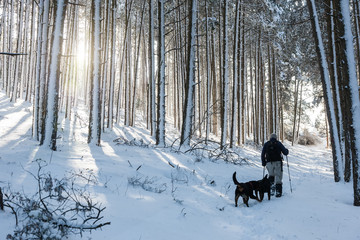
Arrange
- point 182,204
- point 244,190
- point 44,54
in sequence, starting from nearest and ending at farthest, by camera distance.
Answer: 1. point 182,204
2. point 244,190
3. point 44,54

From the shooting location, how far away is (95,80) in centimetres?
835

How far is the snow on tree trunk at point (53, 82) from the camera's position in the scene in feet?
20.9

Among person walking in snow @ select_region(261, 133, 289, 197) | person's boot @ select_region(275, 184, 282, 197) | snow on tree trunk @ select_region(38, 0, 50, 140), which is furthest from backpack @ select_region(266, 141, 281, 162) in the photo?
snow on tree trunk @ select_region(38, 0, 50, 140)

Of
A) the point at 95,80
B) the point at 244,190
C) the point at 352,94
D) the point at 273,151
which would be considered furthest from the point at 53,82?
the point at 352,94

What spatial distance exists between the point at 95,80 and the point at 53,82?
6.63ft

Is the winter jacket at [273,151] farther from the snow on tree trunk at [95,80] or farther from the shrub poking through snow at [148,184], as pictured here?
the snow on tree trunk at [95,80]

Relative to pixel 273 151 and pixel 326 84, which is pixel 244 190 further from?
pixel 326 84

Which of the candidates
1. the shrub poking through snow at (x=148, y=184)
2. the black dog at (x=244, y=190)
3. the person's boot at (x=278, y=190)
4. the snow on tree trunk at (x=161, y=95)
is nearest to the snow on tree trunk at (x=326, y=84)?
the person's boot at (x=278, y=190)

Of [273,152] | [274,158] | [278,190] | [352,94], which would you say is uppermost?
[352,94]

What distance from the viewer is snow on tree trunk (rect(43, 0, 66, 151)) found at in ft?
20.9

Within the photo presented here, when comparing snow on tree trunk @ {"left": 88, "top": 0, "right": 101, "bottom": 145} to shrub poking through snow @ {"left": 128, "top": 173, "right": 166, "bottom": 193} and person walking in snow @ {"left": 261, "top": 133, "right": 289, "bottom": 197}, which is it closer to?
shrub poking through snow @ {"left": 128, "top": 173, "right": 166, "bottom": 193}

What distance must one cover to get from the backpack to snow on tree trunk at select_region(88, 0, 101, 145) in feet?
18.8

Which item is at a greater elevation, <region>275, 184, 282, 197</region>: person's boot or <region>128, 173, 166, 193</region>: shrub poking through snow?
<region>128, 173, 166, 193</region>: shrub poking through snow

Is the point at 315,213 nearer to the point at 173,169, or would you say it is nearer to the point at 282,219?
the point at 282,219
